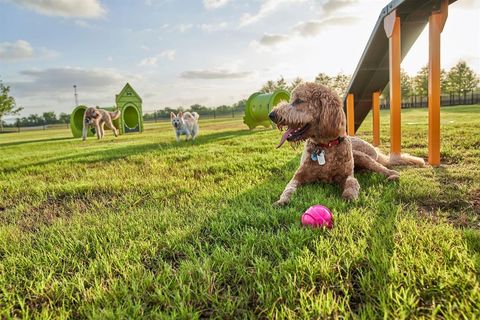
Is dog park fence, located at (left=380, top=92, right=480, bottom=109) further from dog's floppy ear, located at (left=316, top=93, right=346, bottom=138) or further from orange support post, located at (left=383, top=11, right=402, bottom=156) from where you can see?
dog's floppy ear, located at (left=316, top=93, right=346, bottom=138)

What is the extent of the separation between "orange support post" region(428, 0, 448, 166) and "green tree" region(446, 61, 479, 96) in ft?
161

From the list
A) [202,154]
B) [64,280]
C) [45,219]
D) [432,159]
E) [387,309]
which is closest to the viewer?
[387,309]

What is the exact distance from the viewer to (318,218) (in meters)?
2.35

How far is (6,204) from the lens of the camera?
158 inches

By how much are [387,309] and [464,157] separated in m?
4.91

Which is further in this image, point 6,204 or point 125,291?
point 6,204

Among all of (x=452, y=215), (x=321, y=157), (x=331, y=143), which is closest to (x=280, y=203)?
(x=321, y=157)

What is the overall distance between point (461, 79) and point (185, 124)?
48.2m

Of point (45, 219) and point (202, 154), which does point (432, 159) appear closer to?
point (202, 154)

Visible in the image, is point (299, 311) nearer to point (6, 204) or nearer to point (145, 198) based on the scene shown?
point (145, 198)

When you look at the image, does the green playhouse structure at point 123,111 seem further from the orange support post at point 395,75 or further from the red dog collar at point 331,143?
the red dog collar at point 331,143

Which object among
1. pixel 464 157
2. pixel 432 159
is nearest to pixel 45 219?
pixel 432 159

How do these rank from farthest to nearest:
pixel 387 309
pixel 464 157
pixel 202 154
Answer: pixel 202 154 < pixel 464 157 < pixel 387 309

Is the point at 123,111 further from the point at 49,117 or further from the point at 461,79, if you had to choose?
the point at 49,117
